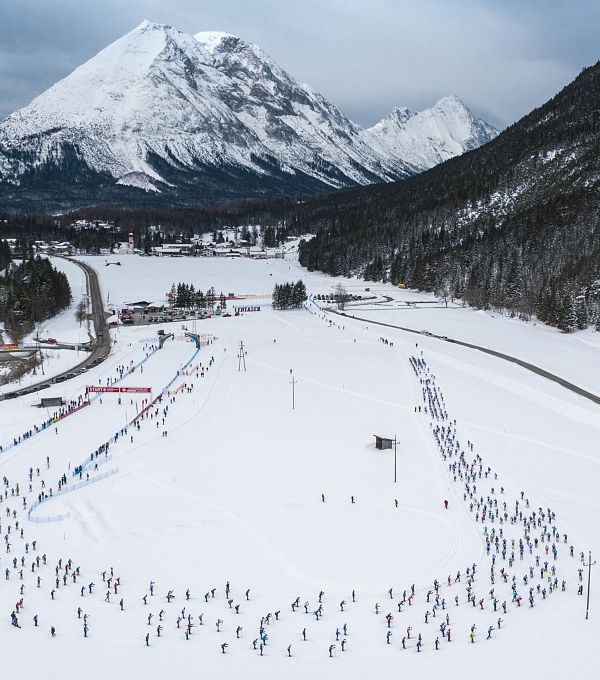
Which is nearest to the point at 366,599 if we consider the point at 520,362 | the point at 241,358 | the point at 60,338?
the point at 520,362

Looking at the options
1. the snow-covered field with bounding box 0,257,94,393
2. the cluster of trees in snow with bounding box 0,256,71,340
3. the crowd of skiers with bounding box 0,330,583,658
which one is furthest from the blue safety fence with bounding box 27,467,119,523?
the cluster of trees in snow with bounding box 0,256,71,340

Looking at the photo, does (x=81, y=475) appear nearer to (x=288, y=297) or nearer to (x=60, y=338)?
(x=60, y=338)

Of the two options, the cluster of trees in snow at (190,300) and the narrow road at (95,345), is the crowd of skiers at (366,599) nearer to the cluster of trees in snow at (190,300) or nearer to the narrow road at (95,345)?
the narrow road at (95,345)

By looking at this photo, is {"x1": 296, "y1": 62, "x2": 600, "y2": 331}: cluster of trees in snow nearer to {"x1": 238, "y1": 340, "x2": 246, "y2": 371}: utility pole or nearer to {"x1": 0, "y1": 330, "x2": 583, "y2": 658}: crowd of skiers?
{"x1": 238, "y1": 340, "x2": 246, "y2": 371}: utility pole

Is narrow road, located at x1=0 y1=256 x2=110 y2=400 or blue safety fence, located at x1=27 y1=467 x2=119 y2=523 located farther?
narrow road, located at x1=0 y1=256 x2=110 y2=400

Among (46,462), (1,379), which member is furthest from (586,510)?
(1,379)

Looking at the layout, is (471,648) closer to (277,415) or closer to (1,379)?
(277,415)
